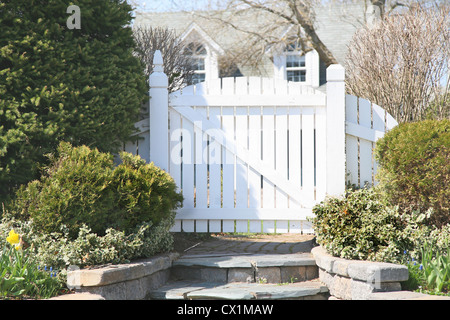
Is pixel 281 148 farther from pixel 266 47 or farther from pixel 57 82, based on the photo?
pixel 266 47

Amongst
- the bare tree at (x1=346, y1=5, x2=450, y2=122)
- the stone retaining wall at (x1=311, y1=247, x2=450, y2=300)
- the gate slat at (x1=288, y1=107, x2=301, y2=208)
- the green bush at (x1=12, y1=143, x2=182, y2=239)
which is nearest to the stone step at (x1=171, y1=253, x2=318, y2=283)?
the stone retaining wall at (x1=311, y1=247, x2=450, y2=300)

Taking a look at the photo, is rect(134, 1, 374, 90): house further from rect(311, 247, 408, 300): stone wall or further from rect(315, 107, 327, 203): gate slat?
rect(311, 247, 408, 300): stone wall

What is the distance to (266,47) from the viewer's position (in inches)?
594

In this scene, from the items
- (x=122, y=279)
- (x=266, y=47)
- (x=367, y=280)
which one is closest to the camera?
(x=367, y=280)

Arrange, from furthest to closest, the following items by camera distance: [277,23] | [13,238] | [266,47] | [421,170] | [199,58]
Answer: [199,58]
[266,47]
[277,23]
[421,170]
[13,238]

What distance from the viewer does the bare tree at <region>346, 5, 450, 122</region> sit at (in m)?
5.82

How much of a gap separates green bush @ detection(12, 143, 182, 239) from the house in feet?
36.2

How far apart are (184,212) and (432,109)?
11.2 feet

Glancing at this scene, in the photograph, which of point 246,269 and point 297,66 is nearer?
point 246,269

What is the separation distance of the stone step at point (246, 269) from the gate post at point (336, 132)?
1001 mm

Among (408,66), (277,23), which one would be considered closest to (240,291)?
(408,66)

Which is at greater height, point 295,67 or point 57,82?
point 295,67

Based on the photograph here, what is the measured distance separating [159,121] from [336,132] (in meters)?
1.95
